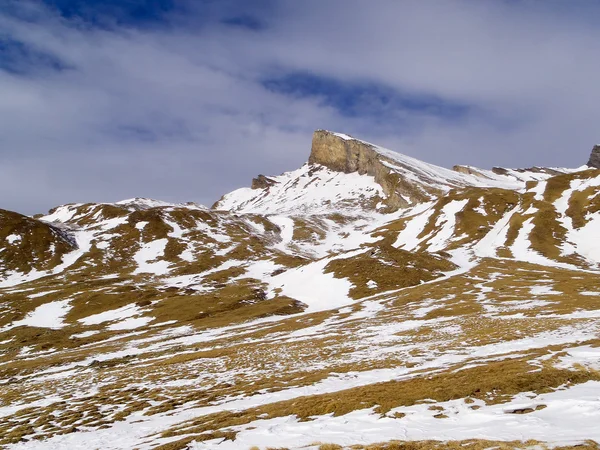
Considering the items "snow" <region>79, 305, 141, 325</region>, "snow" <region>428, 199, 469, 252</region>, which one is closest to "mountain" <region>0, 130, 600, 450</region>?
"snow" <region>79, 305, 141, 325</region>

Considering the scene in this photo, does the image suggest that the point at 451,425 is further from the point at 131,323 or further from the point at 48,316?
the point at 48,316

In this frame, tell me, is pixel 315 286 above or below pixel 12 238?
below

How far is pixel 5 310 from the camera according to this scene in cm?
9706

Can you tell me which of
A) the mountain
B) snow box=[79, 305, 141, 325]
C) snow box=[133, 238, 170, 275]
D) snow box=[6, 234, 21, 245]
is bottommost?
snow box=[79, 305, 141, 325]

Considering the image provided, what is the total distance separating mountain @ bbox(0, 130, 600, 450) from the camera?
1473 centimetres

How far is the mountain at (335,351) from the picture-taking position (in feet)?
48.3

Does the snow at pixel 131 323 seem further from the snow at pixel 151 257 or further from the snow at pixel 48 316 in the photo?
the snow at pixel 151 257

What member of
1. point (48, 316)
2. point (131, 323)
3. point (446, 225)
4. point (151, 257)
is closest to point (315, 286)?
point (131, 323)

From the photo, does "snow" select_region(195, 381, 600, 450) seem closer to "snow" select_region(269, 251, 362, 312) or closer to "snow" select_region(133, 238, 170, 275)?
"snow" select_region(269, 251, 362, 312)

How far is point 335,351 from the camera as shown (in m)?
35.4

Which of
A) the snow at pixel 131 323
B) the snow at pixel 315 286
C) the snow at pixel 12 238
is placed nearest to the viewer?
the snow at pixel 131 323

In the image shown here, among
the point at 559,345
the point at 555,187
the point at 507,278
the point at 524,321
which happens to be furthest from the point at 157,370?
the point at 555,187

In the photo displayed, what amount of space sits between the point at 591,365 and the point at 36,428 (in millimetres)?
29231

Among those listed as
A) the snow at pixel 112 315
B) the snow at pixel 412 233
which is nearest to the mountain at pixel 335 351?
the snow at pixel 112 315
